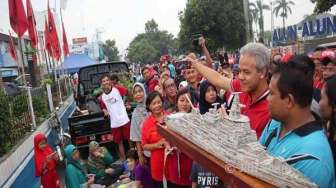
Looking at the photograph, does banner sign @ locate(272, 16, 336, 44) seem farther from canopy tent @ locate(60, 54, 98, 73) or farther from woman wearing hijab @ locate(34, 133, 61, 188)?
woman wearing hijab @ locate(34, 133, 61, 188)

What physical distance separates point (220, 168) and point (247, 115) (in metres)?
1.02

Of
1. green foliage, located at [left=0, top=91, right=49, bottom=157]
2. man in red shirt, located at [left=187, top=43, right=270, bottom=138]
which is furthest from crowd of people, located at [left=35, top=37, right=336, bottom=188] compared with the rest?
green foliage, located at [left=0, top=91, right=49, bottom=157]

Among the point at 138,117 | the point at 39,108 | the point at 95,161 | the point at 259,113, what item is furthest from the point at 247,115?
the point at 39,108

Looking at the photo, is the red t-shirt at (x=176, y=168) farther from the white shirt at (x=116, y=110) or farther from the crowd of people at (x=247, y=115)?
the white shirt at (x=116, y=110)

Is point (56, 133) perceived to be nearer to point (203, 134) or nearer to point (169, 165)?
point (169, 165)

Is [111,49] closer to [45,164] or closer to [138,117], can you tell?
[138,117]

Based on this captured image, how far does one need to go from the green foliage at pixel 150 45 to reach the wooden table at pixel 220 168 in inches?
3728

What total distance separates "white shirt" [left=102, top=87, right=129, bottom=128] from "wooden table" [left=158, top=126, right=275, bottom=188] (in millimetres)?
5217

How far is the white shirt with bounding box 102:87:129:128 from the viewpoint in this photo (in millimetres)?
7660

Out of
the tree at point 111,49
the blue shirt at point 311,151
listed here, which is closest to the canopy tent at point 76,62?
the blue shirt at point 311,151

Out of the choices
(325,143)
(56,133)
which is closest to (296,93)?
(325,143)

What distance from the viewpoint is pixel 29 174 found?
6.38 metres

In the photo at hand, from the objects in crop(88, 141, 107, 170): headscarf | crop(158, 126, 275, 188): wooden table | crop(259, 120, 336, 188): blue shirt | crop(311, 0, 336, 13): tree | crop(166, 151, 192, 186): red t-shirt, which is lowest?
crop(88, 141, 107, 170): headscarf

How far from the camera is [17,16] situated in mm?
7898
